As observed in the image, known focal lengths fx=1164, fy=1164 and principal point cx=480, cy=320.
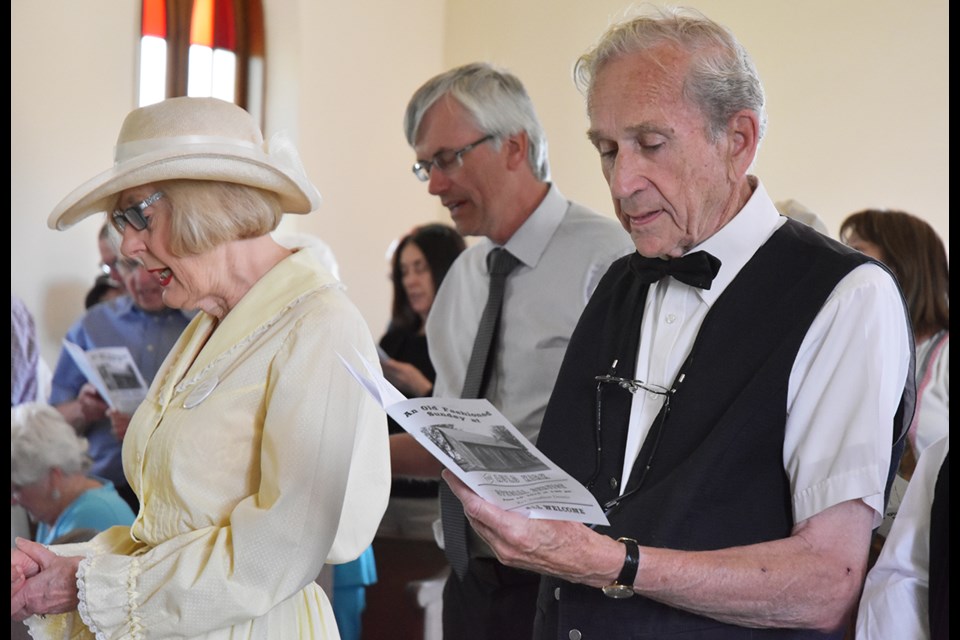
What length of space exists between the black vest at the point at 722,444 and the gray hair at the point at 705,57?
22 centimetres

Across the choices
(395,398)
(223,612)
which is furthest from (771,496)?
(223,612)

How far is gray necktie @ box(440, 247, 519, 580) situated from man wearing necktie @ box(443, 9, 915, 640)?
72 cm

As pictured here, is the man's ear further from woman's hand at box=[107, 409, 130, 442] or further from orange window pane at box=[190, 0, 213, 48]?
orange window pane at box=[190, 0, 213, 48]

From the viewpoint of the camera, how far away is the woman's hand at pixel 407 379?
475 centimetres

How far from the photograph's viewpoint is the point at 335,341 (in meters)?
2.06

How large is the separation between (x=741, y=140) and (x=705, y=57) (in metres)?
0.15

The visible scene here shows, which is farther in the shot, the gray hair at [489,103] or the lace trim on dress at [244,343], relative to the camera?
the gray hair at [489,103]

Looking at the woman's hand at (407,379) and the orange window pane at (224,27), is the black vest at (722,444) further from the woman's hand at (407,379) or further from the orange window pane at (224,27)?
the orange window pane at (224,27)

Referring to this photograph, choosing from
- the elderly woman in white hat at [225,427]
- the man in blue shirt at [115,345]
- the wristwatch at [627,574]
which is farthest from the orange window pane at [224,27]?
the wristwatch at [627,574]

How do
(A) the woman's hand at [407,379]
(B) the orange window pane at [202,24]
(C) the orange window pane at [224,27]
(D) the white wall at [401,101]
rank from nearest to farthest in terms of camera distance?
(A) the woman's hand at [407,379] → (D) the white wall at [401,101] → (B) the orange window pane at [202,24] → (C) the orange window pane at [224,27]

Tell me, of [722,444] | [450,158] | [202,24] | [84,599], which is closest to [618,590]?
[722,444]

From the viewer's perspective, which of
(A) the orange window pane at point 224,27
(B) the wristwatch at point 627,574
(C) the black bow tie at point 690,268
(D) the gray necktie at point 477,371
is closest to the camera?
(B) the wristwatch at point 627,574

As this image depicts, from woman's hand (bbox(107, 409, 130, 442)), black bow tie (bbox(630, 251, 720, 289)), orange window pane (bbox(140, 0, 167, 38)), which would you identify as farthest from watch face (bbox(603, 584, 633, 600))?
orange window pane (bbox(140, 0, 167, 38))

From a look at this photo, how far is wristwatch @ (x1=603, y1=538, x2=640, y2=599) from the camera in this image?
5.30 ft
